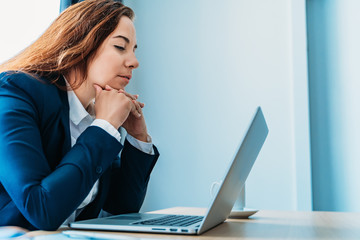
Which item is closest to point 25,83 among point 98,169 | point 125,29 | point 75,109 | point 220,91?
point 75,109

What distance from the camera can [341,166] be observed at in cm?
277

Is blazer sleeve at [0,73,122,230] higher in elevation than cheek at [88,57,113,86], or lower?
lower

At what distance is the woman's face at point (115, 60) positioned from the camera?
126 cm

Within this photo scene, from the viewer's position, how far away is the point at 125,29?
4.31 feet

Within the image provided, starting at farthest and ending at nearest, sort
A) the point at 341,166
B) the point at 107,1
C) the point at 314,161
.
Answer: the point at 314,161 < the point at 341,166 < the point at 107,1

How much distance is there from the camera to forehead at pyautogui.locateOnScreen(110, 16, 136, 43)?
1.29m

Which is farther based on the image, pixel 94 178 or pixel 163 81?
pixel 163 81

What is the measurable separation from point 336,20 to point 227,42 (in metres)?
0.78

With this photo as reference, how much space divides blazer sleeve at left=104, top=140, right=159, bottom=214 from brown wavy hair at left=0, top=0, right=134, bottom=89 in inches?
11.7

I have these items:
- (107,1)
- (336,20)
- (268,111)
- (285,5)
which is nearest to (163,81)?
(268,111)

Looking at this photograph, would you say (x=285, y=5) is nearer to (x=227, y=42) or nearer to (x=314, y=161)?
(x=227, y=42)

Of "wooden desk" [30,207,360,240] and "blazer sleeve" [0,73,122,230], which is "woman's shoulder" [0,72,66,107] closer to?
"blazer sleeve" [0,73,122,230]

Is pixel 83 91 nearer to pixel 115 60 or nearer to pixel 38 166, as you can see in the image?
pixel 115 60

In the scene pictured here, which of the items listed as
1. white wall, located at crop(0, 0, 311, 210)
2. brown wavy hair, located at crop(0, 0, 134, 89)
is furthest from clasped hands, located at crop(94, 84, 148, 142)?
white wall, located at crop(0, 0, 311, 210)
